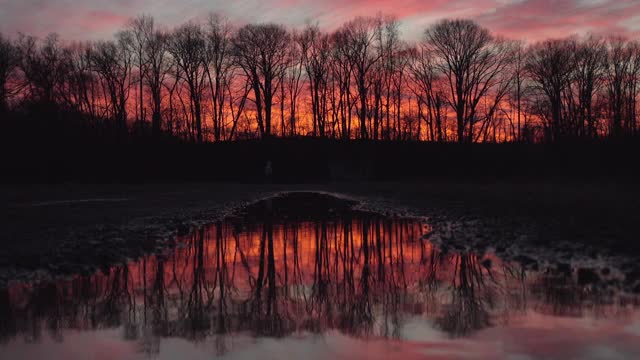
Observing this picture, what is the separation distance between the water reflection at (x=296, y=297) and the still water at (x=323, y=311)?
0.08 feet

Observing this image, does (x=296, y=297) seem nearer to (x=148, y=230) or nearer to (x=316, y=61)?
(x=148, y=230)

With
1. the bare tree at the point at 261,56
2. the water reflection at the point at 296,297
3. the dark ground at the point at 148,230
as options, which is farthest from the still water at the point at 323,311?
the bare tree at the point at 261,56

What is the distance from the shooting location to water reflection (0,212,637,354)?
6.93m

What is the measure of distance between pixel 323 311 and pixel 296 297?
3.71 feet

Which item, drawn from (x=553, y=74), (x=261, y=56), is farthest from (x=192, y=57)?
(x=553, y=74)

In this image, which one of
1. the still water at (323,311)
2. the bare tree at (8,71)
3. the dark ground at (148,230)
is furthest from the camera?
the bare tree at (8,71)

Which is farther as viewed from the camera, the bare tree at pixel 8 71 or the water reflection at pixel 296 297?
the bare tree at pixel 8 71

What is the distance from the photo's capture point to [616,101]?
7662 centimetres

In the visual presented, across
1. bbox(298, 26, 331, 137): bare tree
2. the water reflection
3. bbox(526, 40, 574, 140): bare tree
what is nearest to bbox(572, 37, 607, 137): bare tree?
bbox(526, 40, 574, 140): bare tree

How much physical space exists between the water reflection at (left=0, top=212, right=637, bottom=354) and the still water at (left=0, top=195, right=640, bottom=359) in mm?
25

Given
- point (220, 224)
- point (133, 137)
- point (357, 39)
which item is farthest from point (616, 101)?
point (220, 224)

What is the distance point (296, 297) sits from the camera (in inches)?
346

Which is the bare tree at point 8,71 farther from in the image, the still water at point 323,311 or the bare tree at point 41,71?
the still water at point 323,311

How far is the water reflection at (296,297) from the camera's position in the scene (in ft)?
22.7
